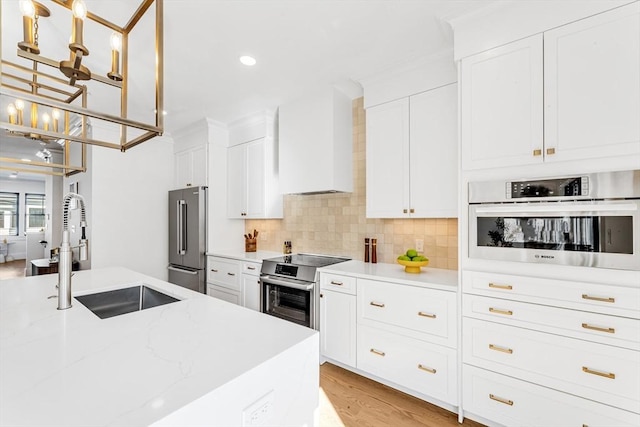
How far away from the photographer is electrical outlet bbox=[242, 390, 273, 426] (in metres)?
0.82

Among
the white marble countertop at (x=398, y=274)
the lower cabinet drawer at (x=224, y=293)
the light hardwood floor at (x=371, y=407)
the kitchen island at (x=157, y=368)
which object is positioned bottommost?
the light hardwood floor at (x=371, y=407)

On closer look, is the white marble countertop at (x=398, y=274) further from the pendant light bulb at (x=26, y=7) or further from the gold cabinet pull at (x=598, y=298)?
the pendant light bulb at (x=26, y=7)

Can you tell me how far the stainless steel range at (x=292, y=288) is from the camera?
2.62 meters

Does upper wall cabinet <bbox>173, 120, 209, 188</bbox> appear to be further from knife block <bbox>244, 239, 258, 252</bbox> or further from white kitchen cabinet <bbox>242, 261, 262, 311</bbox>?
white kitchen cabinet <bbox>242, 261, 262, 311</bbox>

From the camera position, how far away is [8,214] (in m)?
8.77

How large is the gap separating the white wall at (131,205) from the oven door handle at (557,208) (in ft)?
13.3

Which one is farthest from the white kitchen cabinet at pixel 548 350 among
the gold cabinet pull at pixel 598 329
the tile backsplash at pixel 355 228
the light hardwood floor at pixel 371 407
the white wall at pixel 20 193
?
the white wall at pixel 20 193

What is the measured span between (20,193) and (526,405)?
12251 mm

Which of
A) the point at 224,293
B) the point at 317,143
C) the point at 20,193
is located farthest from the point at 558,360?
the point at 20,193

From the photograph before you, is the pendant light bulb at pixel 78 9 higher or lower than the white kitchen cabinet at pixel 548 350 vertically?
higher

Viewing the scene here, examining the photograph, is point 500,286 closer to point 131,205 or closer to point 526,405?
point 526,405

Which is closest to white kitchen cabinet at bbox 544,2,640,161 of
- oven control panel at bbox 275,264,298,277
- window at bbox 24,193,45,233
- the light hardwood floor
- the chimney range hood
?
the chimney range hood

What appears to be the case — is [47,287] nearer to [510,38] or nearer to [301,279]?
[301,279]

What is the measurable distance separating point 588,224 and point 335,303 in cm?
174
